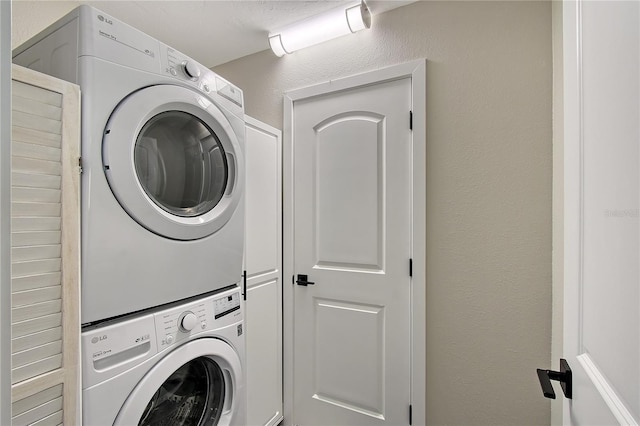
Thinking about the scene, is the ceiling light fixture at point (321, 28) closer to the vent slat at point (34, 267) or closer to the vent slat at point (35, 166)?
the vent slat at point (35, 166)

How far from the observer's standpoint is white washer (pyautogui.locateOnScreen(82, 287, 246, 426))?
86 centimetres

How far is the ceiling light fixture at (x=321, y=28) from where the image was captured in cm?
164

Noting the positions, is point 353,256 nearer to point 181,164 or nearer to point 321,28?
point 181,164

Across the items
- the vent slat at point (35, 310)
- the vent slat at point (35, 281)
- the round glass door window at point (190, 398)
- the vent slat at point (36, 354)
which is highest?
the vent slat at point (35, 281)

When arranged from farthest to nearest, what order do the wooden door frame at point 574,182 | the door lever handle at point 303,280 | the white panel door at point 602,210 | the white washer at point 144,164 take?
the door lever handle at point 303,280
the white washer at point 144,164
the wooden door frame at point 574,182
the white panel door at point 602,210

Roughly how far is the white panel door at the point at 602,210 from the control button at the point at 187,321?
3.52 feet

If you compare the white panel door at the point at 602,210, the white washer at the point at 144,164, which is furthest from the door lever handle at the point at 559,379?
the white washer at the point at 144,164

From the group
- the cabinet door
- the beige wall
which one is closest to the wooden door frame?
the beige wall

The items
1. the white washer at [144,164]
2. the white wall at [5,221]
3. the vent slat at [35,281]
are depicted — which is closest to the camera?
the white wall at [5,221]

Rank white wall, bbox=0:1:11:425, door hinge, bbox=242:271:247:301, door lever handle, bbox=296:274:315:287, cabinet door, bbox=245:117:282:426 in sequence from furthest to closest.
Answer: door lever handle, bbox=296:274:315:287 < cabinet door, bbox=245:117:282:426 < door hinge, bbox=242:271:247:301 < white wall, bbox=0:1:11:425

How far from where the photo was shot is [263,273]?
173cm

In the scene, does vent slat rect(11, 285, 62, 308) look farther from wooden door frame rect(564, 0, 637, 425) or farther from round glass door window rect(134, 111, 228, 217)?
wooden door frame rect(564, 0, 637, 425)

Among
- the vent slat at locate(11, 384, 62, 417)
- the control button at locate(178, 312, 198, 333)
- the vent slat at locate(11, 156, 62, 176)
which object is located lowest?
the vent slat at locate(11, 384, 62, 417)

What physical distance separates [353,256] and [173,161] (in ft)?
3.51
